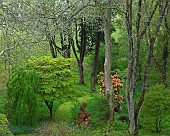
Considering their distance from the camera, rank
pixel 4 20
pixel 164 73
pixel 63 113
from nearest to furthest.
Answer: pixel 4 20, pixel 63 113, pixel 164 73

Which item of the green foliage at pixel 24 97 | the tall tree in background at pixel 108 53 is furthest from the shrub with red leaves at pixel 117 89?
the green foliage at pixel 24 97

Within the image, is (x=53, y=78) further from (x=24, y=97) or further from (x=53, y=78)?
(x=24, y=97)

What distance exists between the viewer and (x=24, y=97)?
59.9 ft

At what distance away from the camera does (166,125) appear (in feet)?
62.8

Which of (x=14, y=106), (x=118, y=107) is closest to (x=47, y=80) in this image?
(x=14, y=106)

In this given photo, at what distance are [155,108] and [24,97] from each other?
7.12m

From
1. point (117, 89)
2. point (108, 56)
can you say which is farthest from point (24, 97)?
point (117, 89)

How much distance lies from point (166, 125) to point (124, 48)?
33.4ft

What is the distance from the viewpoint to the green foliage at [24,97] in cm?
1812

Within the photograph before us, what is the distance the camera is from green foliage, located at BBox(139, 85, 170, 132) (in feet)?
55.4

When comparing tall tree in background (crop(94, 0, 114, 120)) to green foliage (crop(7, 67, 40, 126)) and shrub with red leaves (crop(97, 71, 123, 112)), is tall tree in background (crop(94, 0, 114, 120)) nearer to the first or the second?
shrub with red leaves (crop(97, 71, 123, 112))

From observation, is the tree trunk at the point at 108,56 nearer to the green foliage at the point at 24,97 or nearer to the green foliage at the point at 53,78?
the green foliage at the point at 53,78

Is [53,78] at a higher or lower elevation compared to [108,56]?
lower

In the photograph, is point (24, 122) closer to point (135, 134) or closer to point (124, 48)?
point (135, 134)
